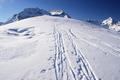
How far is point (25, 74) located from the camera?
998 centimetres

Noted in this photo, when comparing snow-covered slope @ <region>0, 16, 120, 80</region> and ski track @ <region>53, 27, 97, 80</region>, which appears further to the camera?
snow-covered slope @ <region>0, 16, 120, 80</region>

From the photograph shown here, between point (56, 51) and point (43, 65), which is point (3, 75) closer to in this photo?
point (43, 65)

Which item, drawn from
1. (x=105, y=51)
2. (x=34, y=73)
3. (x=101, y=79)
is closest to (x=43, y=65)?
(x=34, y=73)

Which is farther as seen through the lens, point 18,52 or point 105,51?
point 105,51

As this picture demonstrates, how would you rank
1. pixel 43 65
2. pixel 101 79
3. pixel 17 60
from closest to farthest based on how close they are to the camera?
pixel 101 79 < pixel 43 65 < pixel 17 60

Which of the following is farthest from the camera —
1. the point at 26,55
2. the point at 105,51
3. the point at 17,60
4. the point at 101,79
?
the point at 105,51

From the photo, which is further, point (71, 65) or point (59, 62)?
point (59, 62)

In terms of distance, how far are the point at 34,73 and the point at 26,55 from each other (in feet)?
12.2

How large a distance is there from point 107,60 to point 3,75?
702cm

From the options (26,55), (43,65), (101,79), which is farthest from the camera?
(26,55)

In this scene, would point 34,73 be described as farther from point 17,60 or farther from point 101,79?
point 101,79

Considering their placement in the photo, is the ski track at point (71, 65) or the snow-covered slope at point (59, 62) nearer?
the ski track at point (71, 65)

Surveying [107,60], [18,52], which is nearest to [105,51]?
[107,60]

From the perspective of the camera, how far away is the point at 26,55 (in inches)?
538
